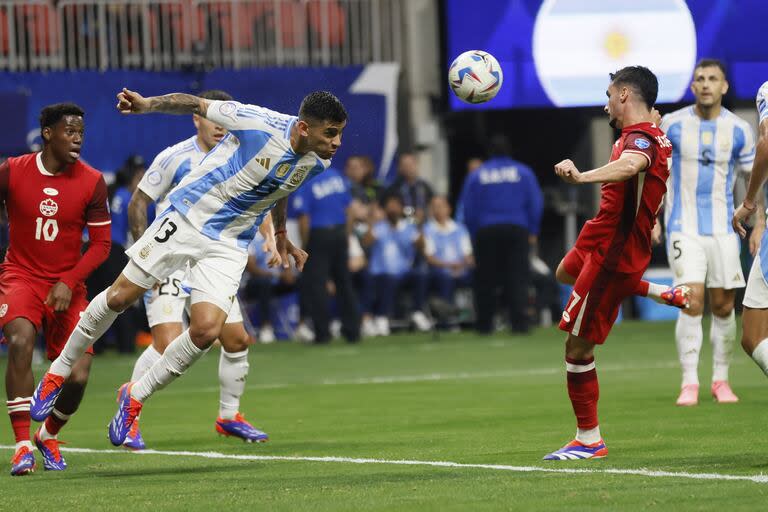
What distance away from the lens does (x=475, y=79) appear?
403 inches

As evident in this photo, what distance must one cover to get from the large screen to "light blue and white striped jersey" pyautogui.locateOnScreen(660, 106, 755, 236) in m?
12.5

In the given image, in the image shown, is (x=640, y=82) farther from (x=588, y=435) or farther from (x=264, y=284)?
(x=264, y=284)

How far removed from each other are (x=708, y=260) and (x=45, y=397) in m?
5.73

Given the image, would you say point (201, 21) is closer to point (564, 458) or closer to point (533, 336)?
point (533, 336)

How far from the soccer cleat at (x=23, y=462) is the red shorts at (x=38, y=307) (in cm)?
76

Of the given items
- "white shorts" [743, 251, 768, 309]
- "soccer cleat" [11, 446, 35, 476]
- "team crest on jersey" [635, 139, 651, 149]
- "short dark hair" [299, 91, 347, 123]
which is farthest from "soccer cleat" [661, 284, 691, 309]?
"soccer cleat" [11, 446, 35, 476]

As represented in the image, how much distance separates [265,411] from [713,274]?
12.6 feet

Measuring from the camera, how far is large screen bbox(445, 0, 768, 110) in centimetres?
2530

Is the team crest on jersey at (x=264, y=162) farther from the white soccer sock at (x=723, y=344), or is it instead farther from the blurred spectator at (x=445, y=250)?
the blurred spectator at (x=445, y=250)

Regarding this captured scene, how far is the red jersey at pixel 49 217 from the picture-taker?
9.71 meters

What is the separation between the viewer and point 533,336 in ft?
73.5

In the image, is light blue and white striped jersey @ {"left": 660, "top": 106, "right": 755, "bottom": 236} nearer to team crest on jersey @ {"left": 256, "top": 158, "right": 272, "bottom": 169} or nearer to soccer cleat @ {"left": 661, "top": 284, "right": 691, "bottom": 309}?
soccer cleat @ {"left": 661, "top": 284, "right": 691, "bottom": 309}

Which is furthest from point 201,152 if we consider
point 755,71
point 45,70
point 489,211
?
point 755,71

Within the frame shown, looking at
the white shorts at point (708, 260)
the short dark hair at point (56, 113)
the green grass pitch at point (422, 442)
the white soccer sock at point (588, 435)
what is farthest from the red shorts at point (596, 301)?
the white shorts at point (708, 260)
